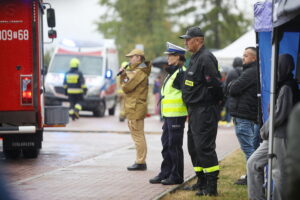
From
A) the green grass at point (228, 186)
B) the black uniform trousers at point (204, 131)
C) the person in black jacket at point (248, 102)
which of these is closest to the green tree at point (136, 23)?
the green grass at point (228, 186)

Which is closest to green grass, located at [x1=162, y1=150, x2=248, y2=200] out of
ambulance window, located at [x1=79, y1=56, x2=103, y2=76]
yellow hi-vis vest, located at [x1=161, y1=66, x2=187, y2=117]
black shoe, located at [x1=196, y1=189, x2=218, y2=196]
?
black shoe, located at [x1=196, y1=189, x2=218, y2=196]

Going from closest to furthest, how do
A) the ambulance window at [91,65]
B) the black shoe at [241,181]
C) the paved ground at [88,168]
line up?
the paved ground at [88,168] < the black shoe at [241,181] < the ambulance window at [91,65]

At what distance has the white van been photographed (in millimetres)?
25250

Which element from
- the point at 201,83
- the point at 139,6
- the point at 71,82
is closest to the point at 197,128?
the point at 201,83

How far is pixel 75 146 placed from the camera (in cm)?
1559

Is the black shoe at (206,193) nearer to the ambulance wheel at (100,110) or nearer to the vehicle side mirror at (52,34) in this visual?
the vehicle side mirror at (52,34)

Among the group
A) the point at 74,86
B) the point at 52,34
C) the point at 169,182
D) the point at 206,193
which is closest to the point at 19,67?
the point at 52,34

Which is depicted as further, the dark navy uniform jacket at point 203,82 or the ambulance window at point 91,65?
the ambulance window at point 91,65

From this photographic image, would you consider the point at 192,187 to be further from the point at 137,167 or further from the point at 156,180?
the point at 137,167

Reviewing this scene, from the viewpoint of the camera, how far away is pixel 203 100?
852 centimetres

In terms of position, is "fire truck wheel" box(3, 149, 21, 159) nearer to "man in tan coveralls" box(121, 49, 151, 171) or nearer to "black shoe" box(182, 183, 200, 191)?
"man in tan coveralls" box(121, 49, 151, 171)

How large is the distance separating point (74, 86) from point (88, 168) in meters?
11.4

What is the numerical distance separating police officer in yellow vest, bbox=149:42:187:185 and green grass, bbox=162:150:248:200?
433 mm

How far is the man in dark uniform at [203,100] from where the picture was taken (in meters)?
8.51
